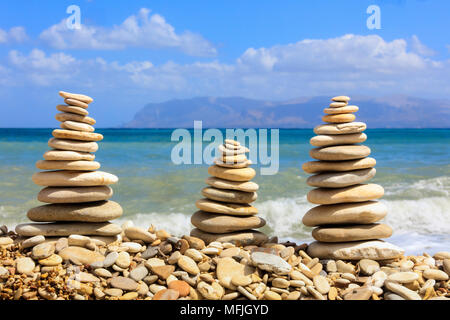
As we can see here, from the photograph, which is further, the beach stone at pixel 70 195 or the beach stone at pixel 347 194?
the beach stone at pixel 70 195

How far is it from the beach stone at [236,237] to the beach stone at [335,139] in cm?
136

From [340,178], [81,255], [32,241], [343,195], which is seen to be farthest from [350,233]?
[32,241]

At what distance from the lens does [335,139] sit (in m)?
5.56

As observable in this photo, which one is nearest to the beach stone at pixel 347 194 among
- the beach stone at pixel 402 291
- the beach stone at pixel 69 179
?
the beach stone at pixel 402 291

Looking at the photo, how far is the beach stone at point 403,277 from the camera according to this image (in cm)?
466

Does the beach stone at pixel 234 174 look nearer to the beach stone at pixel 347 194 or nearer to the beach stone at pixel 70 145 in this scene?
the beach stone at pixel 347 194

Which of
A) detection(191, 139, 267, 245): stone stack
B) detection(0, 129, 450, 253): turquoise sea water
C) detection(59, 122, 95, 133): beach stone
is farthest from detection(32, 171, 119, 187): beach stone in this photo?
detection(0, 129, 450, 253): turquoise sea water

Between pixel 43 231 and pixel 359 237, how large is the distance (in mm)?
3771

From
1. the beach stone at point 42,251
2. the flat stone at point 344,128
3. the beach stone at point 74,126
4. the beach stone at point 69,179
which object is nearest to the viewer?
the beach stone at point 42,251

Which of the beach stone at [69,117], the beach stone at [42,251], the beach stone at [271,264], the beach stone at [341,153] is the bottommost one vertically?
the beach stone at [271,264]

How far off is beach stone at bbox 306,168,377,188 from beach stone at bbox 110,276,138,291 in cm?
242

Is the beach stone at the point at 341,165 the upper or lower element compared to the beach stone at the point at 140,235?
upper
